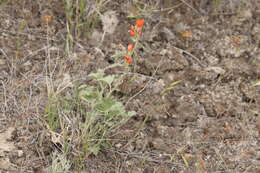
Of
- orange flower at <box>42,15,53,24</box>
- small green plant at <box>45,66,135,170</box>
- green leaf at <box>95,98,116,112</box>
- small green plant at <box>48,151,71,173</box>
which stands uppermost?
orange flower at <box>42,15,53,24</box>

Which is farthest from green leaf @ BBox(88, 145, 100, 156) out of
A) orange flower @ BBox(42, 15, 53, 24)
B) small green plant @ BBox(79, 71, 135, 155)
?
orange flower @ BBox(42, 15, 53, 24)

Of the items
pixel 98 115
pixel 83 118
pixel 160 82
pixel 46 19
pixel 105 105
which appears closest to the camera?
pixel 105 105

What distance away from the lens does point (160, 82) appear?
2631 millimetres

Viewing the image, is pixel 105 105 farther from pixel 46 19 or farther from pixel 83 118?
pixel 46 19

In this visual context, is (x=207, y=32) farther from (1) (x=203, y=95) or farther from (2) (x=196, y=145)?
(2) (x=196, y=145)

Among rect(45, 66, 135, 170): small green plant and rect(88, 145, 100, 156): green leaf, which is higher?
rect(45, 66, 135, 170): small green plant

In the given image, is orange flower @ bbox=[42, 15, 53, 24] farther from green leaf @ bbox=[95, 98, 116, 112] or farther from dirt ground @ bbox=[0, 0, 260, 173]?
green leaf @ bbox=[95, 98, 116, 112]

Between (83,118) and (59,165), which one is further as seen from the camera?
(83,118)

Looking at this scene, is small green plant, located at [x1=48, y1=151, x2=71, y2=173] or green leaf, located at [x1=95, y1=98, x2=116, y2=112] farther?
green leaf, located at [x1=95, y1=98, x2=116, y2=112]

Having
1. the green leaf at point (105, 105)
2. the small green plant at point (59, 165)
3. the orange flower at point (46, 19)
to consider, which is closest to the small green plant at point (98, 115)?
the green leaf at point (105, 105)

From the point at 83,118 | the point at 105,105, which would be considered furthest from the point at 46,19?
the point at 105,105

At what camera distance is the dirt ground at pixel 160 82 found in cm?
222

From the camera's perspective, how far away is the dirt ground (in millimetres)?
2219

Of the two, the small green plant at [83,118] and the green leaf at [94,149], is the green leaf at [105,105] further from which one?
the green leaf at [94,149]
